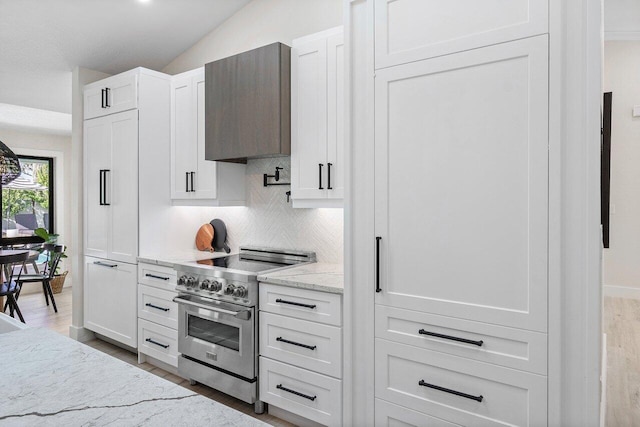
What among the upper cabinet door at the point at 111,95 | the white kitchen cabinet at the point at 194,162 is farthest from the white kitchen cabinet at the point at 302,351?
the upper cabinet door at the point at 111,95

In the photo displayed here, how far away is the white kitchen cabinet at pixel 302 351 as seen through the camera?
2203 millimetres

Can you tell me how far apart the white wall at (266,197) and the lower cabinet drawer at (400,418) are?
1.16 meters

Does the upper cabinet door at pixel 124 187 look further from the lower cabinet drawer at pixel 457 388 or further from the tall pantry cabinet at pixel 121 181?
the lower cabinet drawer at pixel 457 388

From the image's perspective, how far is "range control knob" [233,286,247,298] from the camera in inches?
98.8

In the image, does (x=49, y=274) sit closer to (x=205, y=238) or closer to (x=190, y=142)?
(x=205, y=238)

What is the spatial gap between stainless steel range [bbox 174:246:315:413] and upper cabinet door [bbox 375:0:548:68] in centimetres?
149

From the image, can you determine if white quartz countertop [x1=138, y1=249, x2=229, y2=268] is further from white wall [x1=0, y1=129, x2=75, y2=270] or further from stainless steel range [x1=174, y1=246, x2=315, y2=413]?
white wall [x1=0, y1=129, x2=75, y2=270]

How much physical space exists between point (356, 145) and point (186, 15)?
7.30 ft

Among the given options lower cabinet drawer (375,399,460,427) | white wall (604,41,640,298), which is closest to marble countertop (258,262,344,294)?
lower cabinet drawer (375,399,460,427)

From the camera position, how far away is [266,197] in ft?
10.9

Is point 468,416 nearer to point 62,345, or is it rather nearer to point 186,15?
point 62,345

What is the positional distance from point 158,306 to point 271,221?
1.06m

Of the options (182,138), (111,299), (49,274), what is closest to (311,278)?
(182,138)

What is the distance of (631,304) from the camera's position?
4.76 m
